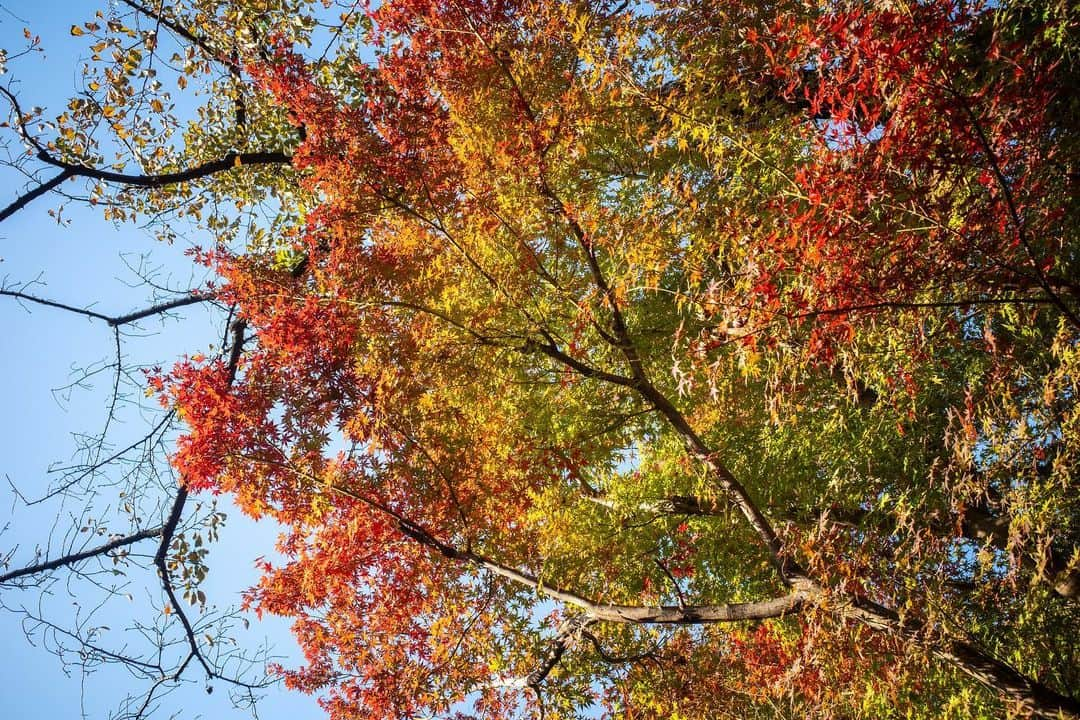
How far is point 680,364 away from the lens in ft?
20.0

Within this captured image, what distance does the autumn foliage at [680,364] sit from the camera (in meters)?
3.57

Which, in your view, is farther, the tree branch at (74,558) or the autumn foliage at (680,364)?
the tree branch at (74,558)

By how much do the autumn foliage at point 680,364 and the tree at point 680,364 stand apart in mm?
40

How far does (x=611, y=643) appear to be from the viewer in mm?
7309

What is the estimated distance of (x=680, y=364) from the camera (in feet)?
20.0

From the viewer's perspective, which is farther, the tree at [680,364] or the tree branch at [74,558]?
the tree branch at [74,558]

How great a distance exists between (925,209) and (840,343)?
791mm

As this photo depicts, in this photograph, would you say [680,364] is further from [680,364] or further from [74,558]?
[74,558]

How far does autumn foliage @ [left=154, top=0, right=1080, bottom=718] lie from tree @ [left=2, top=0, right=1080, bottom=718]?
0.04 m

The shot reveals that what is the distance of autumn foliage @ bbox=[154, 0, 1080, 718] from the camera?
11.7 ft

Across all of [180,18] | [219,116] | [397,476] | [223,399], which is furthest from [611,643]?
[180,18]

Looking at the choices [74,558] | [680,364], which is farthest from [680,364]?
[74,558]

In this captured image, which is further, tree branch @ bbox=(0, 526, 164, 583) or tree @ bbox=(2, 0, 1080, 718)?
tree branch @ bbox=(0, 526, 164, 583)

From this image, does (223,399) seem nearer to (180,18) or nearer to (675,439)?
(675,439)
